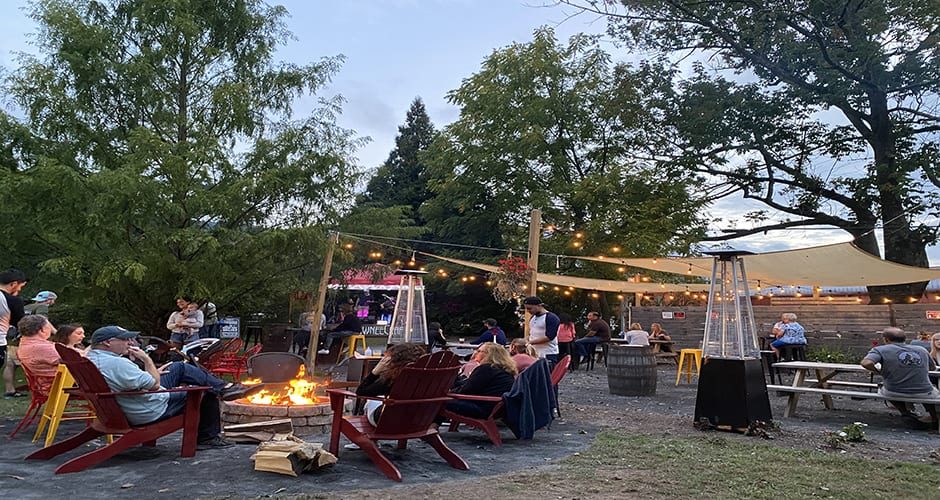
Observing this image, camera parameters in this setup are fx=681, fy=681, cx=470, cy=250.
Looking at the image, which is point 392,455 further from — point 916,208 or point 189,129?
point 916,208

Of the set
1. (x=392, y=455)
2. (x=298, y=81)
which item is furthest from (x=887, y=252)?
(x=392, y=455)

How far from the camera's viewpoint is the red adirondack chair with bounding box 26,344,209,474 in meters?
4.32

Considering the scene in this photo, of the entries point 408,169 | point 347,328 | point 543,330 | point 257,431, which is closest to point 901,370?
point 543,330

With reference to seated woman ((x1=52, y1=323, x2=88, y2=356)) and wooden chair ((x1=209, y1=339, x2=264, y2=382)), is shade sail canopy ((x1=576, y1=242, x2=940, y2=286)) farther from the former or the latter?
seated woman ((x1=52, y1=323, x2=88, y2=356))

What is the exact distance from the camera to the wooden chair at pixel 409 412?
4.46 meters

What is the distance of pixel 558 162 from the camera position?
69.2 feet

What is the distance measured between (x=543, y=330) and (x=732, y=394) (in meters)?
2.48

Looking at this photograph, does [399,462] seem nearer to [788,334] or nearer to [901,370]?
[901,370]

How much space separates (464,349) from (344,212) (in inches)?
130

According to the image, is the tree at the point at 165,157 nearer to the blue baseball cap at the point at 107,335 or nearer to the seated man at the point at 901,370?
the blue baseball cap at the point at 107,335

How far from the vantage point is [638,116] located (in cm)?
1830

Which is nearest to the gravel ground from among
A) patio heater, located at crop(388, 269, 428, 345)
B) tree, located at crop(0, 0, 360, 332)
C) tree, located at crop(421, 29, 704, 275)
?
patio heater, located at crop(388, 269, 428, 345)

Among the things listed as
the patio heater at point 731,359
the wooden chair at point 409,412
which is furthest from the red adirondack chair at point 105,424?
the patio heater at point 731,359

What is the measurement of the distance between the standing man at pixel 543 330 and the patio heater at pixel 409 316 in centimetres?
132
